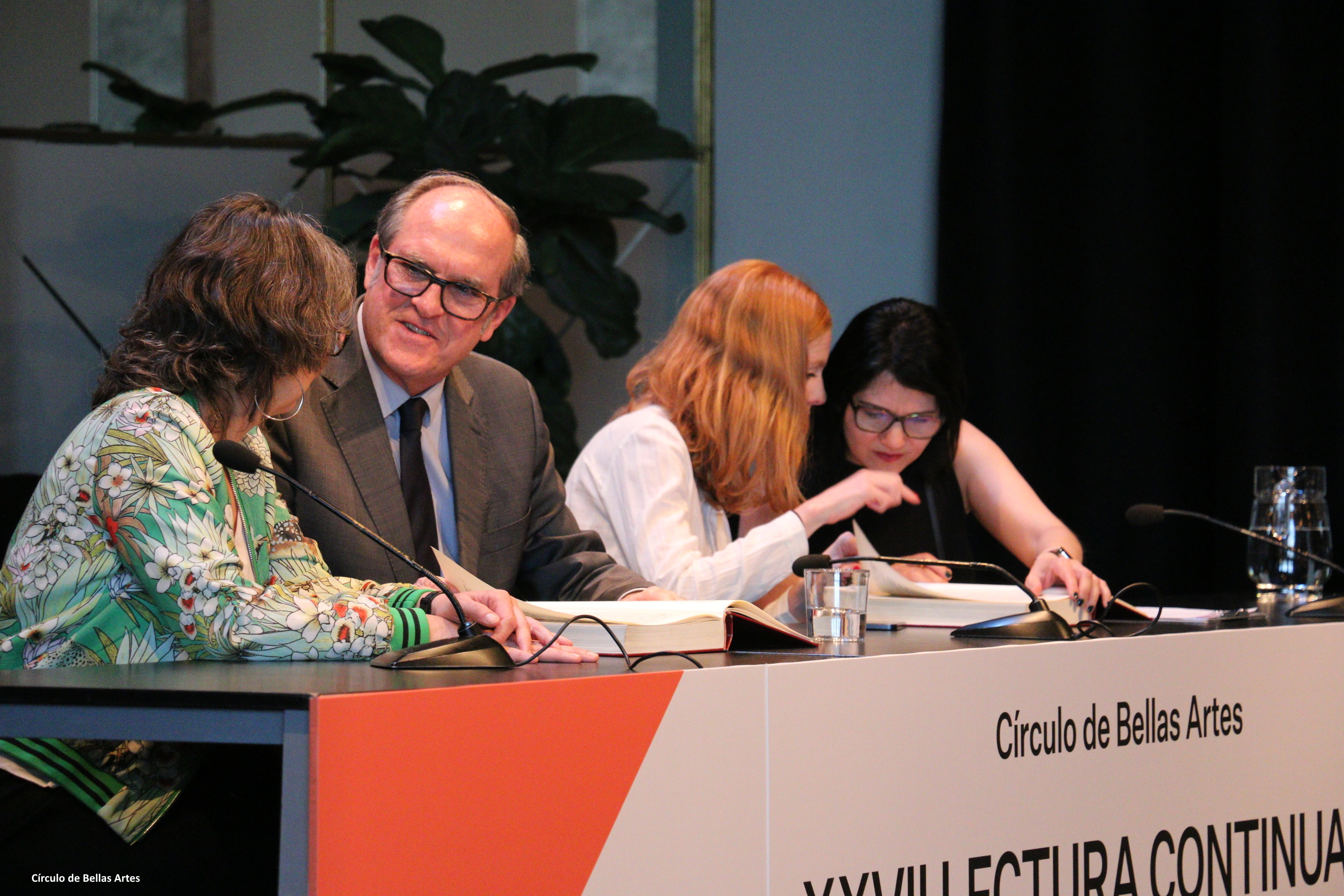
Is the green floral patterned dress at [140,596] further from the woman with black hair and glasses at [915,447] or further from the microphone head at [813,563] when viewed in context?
the woman with black hair and glasses at [915,447]

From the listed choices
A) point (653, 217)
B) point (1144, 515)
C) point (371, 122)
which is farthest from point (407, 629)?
point (653, 217)

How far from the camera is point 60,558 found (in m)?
1.36

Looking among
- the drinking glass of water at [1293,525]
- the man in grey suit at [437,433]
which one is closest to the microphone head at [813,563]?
the man in grey suit at [437,433]

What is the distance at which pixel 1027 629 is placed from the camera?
1660mm

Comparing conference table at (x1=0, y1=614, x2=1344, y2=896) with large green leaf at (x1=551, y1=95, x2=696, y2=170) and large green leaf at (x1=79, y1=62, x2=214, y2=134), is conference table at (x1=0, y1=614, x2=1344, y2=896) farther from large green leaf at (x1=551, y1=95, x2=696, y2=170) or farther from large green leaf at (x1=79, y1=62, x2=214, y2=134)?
large green leaf at (x1=79, y1=62, x2=214, y2=134)

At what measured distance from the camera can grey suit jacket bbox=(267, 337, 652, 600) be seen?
1915mm

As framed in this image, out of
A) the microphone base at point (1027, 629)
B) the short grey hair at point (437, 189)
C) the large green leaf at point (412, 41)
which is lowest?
the microphone base at point (1027, 629)

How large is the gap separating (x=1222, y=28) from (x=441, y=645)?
312 centimetres

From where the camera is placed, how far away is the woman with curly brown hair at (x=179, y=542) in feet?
4.15

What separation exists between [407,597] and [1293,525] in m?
1.83

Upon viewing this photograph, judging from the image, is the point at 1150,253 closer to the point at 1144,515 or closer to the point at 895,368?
the point at 895,368

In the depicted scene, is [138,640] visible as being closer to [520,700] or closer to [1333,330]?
[520,700]

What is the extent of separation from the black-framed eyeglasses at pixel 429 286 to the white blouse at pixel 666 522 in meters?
0.50

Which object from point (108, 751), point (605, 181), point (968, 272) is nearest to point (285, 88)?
point (605, 181)
